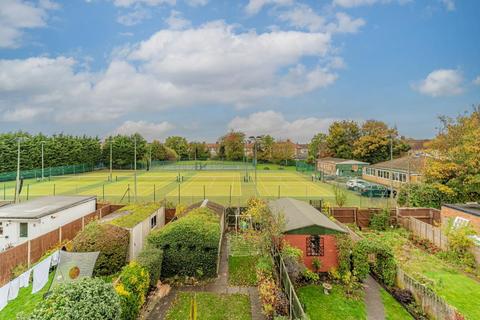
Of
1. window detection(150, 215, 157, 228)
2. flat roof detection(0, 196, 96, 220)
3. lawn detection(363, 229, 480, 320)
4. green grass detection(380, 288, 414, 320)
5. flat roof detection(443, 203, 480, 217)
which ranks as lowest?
lawn detection(363, 229, 480, 320)

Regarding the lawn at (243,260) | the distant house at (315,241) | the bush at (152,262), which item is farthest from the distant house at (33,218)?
the distant house at (315,241)

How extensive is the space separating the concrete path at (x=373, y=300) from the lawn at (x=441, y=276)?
1716 mm

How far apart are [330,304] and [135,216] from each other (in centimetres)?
1086

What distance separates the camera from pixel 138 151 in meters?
80.1

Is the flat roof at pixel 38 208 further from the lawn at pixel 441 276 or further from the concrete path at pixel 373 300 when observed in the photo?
the lawn at pixel 441 276

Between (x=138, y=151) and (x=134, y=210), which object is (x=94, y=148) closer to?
(x=138, y=151)

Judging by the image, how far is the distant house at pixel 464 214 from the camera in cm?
1553

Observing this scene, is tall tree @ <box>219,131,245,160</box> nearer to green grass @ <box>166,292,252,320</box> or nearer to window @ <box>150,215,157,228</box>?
window @ <box>150,215,157,228</box>

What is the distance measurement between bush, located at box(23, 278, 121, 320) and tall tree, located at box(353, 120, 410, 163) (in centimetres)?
6146

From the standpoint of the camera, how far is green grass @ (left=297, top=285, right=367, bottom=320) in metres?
9.98

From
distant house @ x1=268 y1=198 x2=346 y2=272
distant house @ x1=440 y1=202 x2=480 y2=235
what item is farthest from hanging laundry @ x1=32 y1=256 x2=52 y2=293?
distant house @ x1=440 y1=202 x2=480 y2=235

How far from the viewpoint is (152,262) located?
11.3 meters

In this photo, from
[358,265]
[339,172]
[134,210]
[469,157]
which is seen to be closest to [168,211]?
[134,210]

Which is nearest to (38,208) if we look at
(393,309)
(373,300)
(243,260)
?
(243,260)
